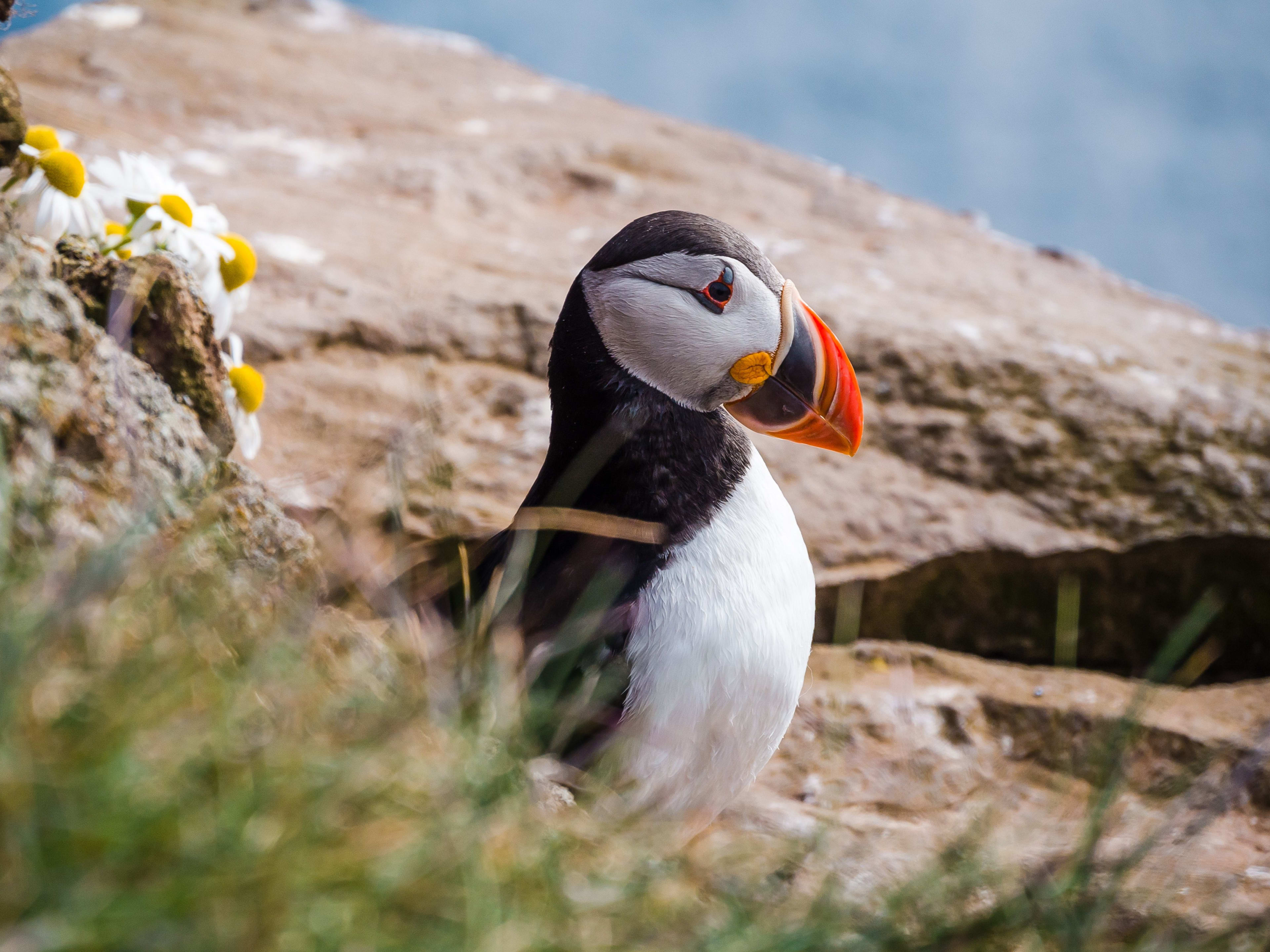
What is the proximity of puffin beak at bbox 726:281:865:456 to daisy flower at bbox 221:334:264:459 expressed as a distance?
107cm

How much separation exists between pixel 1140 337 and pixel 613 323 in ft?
10.8

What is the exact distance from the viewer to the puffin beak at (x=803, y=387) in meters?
2.10

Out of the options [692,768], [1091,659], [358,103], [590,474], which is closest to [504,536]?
A: [590,474]

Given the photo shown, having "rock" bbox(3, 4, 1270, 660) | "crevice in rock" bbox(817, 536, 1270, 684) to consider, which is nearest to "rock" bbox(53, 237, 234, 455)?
"rock" bbox(3, 4, 1270, 660)

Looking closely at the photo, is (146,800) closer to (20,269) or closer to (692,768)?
(20,269)

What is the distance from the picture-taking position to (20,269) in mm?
1247

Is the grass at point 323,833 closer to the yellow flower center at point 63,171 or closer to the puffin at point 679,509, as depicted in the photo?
the puffin at point 679,509

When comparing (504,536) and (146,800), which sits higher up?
(146,800)

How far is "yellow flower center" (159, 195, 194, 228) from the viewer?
2.30 m

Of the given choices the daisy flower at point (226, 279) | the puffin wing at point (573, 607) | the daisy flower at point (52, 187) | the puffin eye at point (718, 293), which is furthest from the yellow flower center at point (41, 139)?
the puffin eye at point (718, 293)

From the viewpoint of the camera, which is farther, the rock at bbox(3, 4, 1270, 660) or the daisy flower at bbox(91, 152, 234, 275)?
the rock at bbox(3, 4, 1270, 660)

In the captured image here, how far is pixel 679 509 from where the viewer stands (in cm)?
194

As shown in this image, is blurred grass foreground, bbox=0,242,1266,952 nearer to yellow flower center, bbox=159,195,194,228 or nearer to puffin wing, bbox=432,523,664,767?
puffin wing, bbox=432,523,664,767

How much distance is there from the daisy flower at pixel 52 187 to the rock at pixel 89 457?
1.56ft
